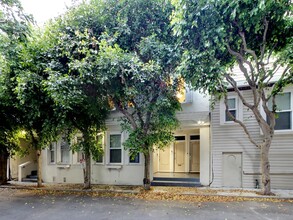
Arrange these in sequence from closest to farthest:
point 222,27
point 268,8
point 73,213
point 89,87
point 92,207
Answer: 1. point 268,8
2. point 222,27
3. point 73,213
4. point 92,207
5. point 89,87

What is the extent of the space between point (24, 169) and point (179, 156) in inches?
393

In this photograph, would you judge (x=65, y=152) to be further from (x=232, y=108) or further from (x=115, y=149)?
(x=232, y=108)

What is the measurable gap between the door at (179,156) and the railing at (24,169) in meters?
9.61

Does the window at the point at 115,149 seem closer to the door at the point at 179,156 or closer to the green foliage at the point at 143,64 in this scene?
the door at the point at 179,156

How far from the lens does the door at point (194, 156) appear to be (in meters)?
13.2

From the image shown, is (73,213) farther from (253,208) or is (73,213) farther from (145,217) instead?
(253,208)

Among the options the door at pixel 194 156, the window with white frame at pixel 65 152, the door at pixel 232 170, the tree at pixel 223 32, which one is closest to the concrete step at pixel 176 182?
Answer: the door at pixel 232 170

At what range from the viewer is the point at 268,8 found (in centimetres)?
571

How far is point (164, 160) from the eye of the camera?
14008mm

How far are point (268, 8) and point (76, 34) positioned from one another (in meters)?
5.79

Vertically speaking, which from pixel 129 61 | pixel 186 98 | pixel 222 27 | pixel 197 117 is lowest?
pixel 197 117

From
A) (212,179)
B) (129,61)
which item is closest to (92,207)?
(129,61)

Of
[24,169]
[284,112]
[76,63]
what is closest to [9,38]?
[76,63]

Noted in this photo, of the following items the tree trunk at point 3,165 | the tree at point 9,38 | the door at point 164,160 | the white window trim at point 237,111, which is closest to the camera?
the tree at point 9,38
